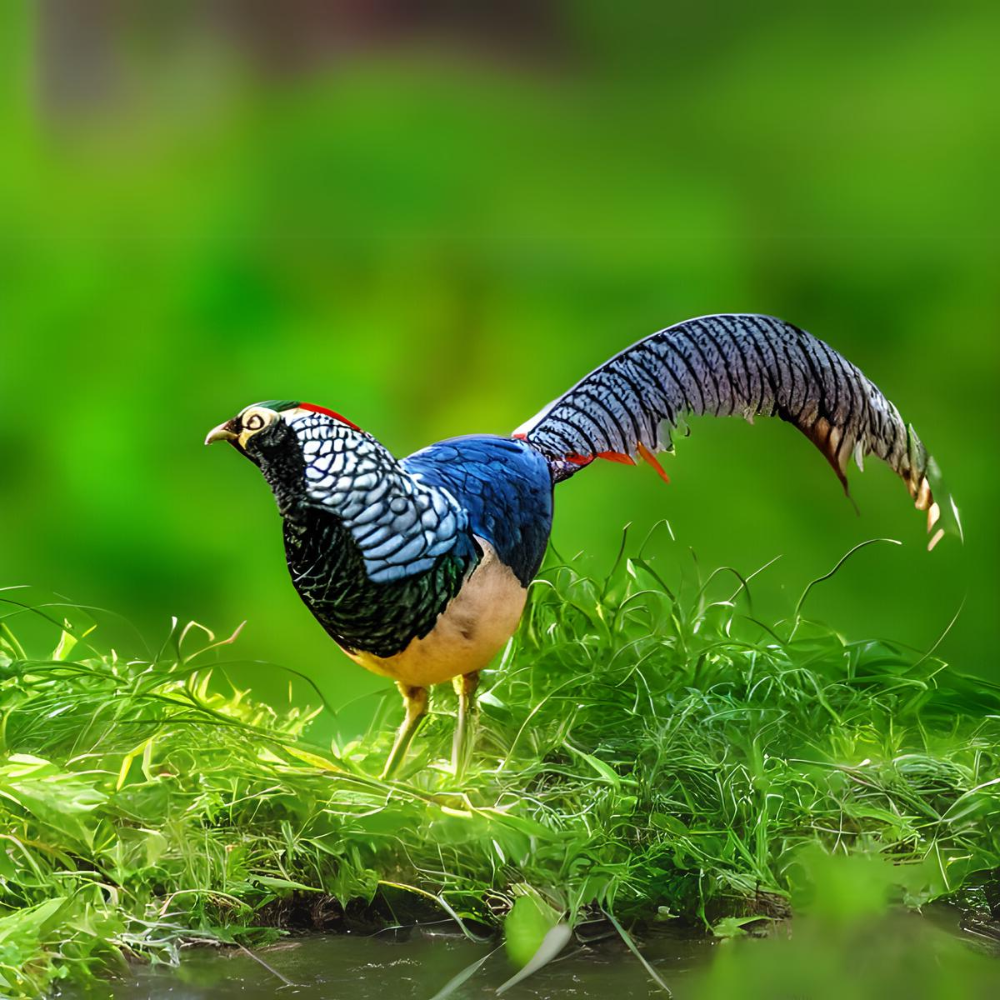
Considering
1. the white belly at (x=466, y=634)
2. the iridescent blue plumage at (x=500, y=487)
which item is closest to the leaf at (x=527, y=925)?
the white belly at (x=466, y=634)

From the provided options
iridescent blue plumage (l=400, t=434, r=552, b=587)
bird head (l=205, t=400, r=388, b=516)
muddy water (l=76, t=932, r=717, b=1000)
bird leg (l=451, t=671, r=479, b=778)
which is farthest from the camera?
bird leg (l=451, t=671, r=479, b=778)

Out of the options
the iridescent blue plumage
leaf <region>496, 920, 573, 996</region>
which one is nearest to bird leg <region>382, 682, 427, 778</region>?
the iridescent blue plumage

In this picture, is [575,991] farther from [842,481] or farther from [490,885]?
[842,481]

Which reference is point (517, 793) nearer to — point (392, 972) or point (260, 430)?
point (392, 972)

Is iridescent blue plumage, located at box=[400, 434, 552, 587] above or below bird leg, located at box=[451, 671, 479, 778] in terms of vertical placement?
above

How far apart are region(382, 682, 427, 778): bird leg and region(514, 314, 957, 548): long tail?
348mm

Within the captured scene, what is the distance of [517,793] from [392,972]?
1.07 ft

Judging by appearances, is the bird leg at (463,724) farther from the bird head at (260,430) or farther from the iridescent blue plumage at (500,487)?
the bird head at (260,430)

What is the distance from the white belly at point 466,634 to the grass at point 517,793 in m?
0.13

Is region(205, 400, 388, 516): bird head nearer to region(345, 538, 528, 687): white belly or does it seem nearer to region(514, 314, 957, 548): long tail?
region(345, 538, 528, 687): white belly

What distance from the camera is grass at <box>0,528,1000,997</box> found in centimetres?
160

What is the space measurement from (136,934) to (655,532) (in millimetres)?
1013

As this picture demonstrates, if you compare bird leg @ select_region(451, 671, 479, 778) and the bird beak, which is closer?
the bird beak

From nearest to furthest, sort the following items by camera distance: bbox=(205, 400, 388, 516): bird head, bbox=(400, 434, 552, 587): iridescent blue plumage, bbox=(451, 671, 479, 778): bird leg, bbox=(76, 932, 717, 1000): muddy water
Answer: bbox=(76, 932, 717, 1000): muddy water → bbox=(205, 400, 388, 516): bird head → bbox=(400, 434, 552, 587): iridescent blue plumage → bbox=(451, 671, 479, 778): bird leg
